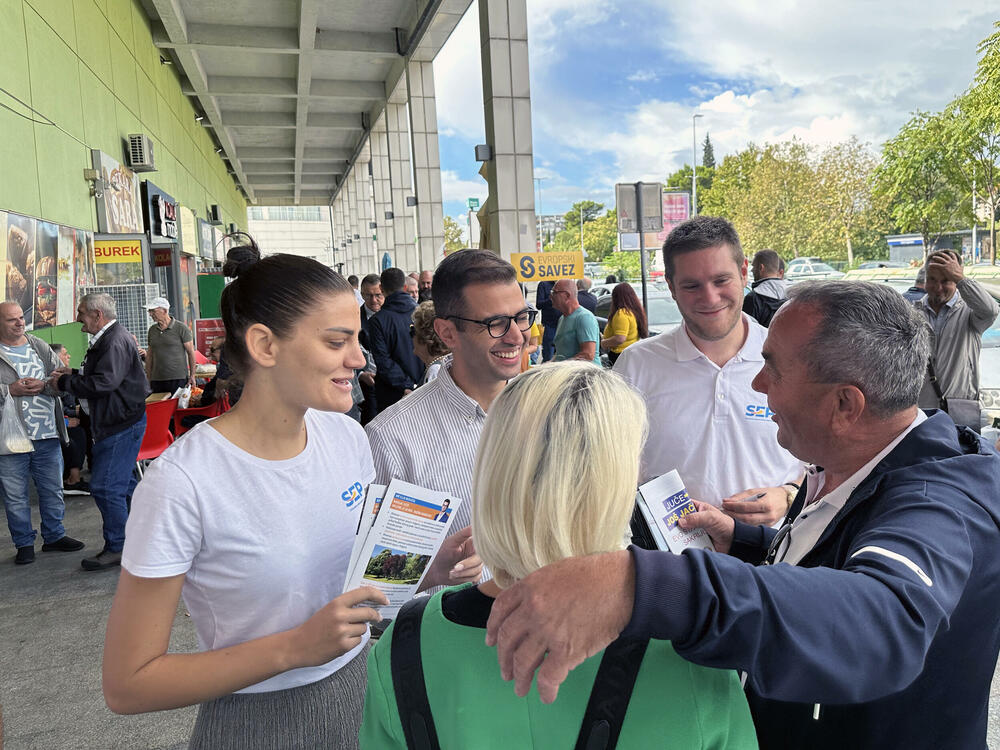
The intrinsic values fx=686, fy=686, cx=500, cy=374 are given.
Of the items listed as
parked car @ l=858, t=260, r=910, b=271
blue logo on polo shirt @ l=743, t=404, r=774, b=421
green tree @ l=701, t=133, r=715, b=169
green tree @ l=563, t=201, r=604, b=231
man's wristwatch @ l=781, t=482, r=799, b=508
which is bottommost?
man's wristwatch @ l=781, t=482, r=799, b=508

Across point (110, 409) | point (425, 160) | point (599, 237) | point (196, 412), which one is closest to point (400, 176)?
point (425, 160)

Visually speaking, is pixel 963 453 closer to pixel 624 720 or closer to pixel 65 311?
pixel 624 720

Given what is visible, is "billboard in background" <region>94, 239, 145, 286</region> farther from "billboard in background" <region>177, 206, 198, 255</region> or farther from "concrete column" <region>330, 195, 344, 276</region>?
"concrete column" <region>330, 195, 344, 276</region>

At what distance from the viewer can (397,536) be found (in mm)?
1245

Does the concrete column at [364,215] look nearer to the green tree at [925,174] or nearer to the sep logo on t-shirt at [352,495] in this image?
the green tree at [925,174]

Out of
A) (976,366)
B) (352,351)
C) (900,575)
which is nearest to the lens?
(900,575)

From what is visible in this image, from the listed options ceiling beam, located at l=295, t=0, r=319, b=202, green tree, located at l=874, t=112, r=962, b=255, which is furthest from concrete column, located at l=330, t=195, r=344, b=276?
green tree, located at l=874, t=112, r=962, b=255

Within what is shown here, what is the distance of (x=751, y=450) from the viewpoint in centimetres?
221

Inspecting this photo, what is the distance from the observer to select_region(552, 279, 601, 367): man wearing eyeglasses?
21.9 feet

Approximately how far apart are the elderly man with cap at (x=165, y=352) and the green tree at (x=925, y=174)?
14.2 metres

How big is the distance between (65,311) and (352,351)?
22.4 ft

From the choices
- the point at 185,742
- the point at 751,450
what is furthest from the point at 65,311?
the point at 751,450

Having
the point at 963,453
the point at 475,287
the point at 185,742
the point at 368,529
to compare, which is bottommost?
the point at 185,742

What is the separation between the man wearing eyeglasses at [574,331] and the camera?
668 cm
